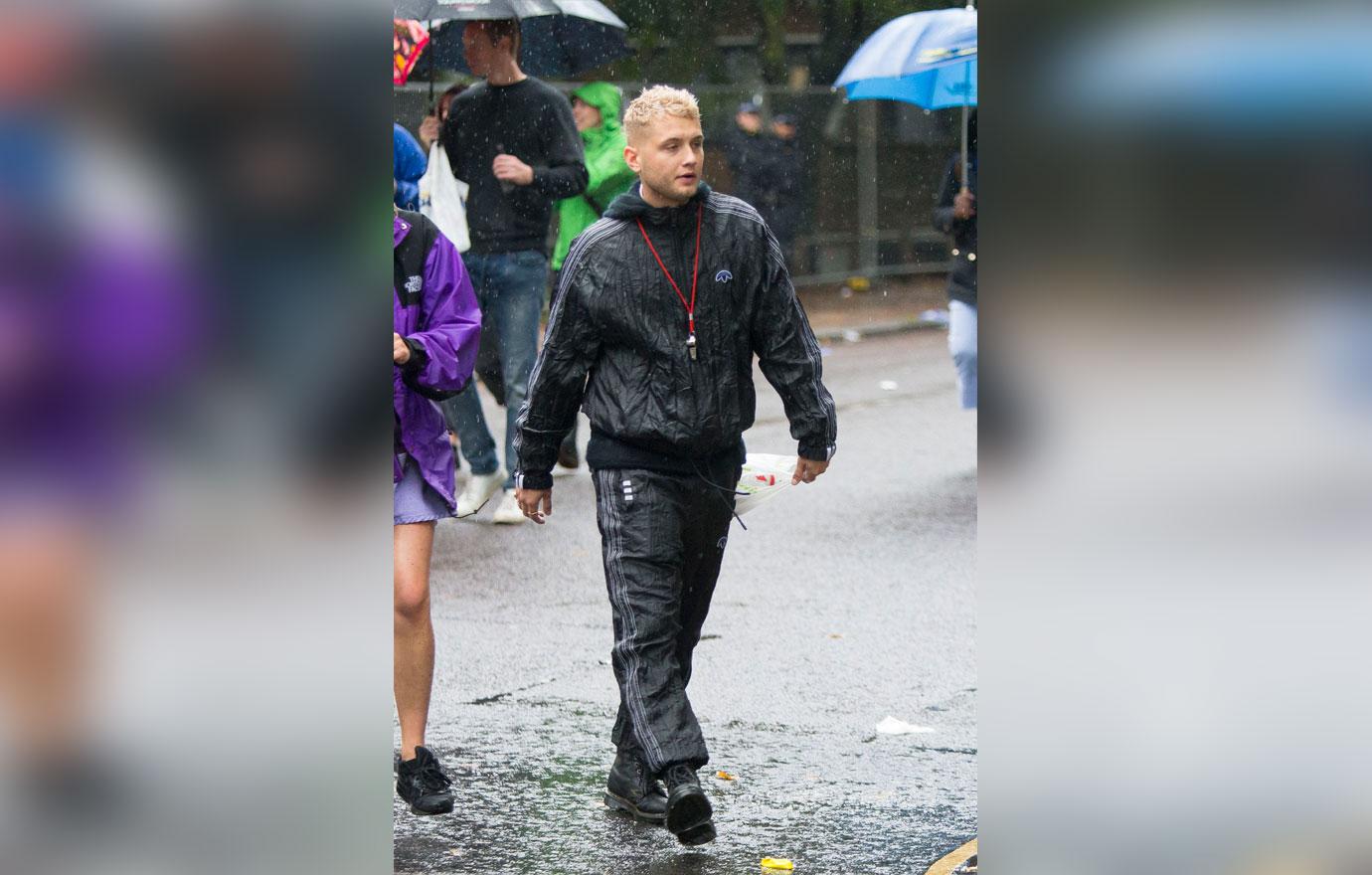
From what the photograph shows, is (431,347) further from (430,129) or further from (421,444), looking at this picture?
(430,129)

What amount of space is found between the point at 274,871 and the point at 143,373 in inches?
25.3

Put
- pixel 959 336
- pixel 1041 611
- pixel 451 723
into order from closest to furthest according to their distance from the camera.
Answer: pixel 1041 611 → pixel 451 723 → pixel 959 336

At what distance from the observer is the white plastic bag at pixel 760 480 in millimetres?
5105

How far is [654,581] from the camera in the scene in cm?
488

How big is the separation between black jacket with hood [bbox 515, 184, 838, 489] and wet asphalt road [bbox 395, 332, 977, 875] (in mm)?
994

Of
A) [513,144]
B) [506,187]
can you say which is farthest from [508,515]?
[513,144]

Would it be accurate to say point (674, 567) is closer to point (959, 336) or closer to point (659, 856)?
point (659, 856)

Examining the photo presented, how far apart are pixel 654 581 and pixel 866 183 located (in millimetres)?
17285

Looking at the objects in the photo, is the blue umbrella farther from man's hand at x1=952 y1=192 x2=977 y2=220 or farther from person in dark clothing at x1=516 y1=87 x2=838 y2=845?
person in dark clothing at x1=516 y1=87 x2=838 y2=845

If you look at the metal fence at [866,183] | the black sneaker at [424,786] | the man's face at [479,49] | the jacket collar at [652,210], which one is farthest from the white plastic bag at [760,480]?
the metal fence at [866,183]

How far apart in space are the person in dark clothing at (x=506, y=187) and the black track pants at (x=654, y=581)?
3.94 m

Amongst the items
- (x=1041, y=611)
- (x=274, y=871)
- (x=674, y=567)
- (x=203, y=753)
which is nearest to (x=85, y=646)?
(x=203, y=753)

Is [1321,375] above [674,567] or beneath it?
above

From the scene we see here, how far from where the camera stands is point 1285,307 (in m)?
2.32
